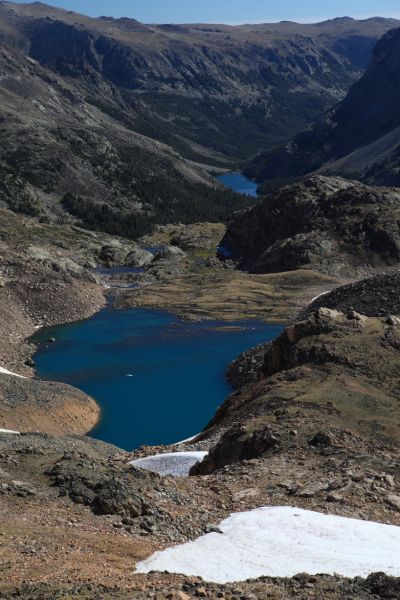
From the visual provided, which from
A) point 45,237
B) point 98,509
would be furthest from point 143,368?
point 45,237

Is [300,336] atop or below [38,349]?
atop

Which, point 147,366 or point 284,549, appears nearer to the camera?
point 284,549

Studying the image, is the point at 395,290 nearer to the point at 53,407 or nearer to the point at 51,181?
the point at 53,407

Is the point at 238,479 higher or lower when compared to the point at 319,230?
lower

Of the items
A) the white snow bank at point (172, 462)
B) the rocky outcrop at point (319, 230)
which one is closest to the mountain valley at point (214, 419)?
the rocky outcrop at point (319, 230)

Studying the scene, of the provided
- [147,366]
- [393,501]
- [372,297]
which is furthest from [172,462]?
[372,297]

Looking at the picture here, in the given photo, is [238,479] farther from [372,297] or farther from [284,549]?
[372,297]

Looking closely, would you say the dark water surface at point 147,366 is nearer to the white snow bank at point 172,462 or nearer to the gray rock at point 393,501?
the white snow bank at point 172,462
